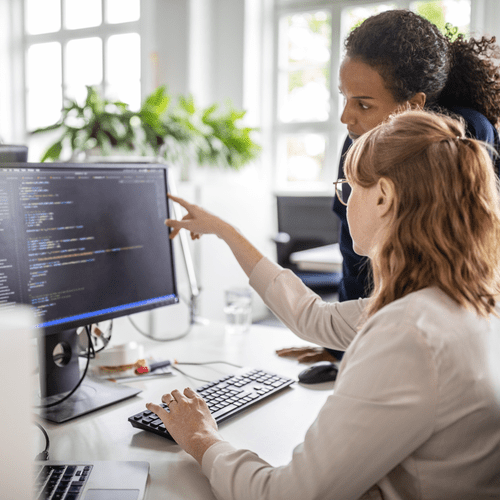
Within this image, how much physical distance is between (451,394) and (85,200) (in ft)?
2.44

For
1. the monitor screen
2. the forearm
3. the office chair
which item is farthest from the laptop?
the office chair

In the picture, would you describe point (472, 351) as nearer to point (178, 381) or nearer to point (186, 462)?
point (186, 462)

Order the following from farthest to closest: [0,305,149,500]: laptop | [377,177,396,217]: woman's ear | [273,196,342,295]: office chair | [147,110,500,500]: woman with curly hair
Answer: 1. [273,196,342,295]: office chair
2. [377,177,396,217]: woman's ear
3. [147,110,500,500]: woman with curly hair
4. [0,305,149,500]: laptop

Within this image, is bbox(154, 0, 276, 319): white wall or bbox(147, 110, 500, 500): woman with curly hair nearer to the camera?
bbox(147, 110, 500, 500): woman with curly hair

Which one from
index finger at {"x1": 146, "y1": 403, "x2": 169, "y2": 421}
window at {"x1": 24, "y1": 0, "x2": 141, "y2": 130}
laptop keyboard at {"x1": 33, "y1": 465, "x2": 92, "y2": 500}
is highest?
window at {"x1": 24, "y1": 0, "x2": 141, "y2": 130}

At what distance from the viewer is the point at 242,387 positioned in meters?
1.08

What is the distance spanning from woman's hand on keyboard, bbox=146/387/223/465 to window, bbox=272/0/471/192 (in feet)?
12.3

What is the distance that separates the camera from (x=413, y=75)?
3.97ft

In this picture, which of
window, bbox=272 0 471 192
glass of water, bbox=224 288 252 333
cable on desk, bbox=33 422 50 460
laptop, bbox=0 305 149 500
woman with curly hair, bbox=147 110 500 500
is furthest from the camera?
window, bbox=272 0 471 192

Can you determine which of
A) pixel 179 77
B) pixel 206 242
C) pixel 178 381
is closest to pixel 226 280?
pixel 206 242

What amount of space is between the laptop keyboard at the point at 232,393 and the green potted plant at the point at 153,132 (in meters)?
1.38

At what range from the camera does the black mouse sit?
1170 millimetres

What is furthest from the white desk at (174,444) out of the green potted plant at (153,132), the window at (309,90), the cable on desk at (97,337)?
the window at (309,90)

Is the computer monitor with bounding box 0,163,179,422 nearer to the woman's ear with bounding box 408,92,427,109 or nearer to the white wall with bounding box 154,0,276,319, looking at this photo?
the woman's ear with bounding box 408,92,427,109
